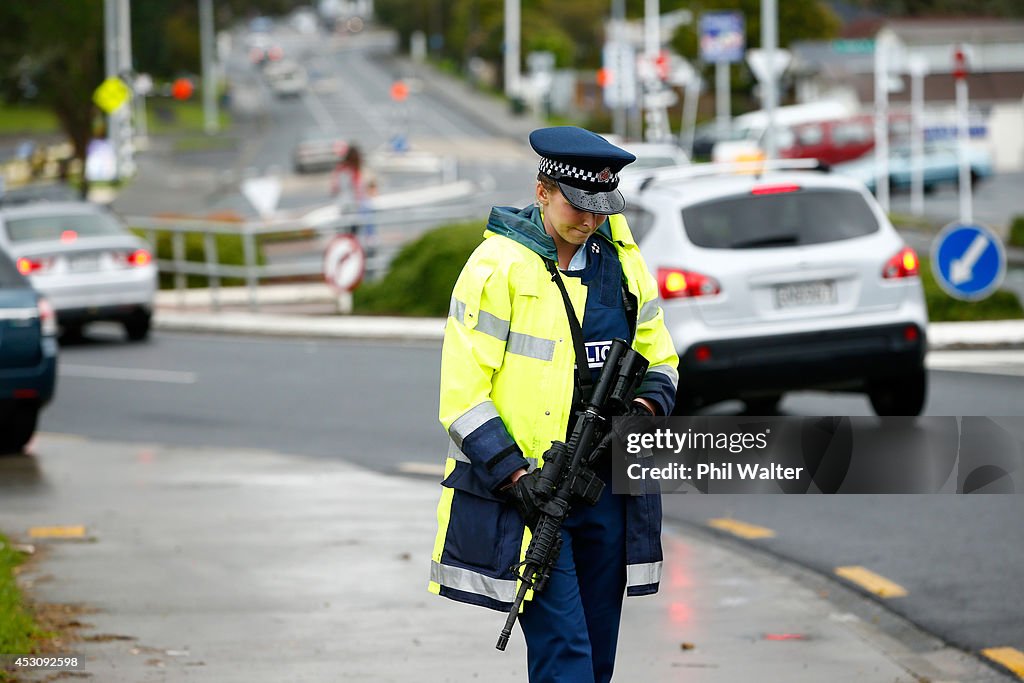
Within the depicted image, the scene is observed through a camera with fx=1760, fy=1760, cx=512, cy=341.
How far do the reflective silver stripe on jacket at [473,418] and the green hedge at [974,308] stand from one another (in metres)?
14.2

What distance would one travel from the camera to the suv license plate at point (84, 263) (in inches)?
790

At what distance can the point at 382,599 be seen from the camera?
7.45m

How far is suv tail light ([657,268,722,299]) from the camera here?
1095 cm

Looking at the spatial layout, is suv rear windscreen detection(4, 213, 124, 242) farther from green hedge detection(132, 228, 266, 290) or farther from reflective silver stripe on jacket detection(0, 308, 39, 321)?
reflective silver stripe on jacket detection(0, 308, 39, 321)

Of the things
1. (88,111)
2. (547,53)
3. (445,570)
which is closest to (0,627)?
(445,570)

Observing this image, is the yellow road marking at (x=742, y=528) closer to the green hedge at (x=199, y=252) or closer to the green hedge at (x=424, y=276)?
the green hedge at (x=424, y=276)

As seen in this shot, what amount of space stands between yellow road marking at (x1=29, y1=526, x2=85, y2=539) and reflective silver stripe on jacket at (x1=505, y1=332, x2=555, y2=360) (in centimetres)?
500

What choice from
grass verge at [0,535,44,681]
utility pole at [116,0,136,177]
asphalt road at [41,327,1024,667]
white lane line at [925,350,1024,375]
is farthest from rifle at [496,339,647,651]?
utility pole at [116,0,136,177]

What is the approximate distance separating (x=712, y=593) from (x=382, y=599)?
55.8 inches

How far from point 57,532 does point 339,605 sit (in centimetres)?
233

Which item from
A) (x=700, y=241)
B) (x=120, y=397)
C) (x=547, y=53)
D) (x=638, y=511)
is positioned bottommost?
(x=547, y=53)

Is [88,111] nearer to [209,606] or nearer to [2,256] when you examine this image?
[2,256]

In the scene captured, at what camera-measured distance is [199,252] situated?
2767cm

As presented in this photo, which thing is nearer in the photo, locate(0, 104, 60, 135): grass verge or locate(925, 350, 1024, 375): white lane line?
locate(925, 350, 1024, 375): white lane line
